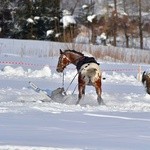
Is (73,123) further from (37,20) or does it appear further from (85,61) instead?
(37,20)

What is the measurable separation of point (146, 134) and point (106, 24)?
161 feet

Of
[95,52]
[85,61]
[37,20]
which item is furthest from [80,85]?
[37,20]

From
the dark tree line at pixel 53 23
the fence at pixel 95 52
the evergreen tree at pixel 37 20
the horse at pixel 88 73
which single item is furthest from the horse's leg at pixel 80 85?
the evergreen tree at pixel 37 20

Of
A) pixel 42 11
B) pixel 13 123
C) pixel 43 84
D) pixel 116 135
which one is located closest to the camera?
pixel 116 135

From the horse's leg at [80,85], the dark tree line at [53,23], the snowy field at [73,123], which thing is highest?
the dark tree line at [53,23]

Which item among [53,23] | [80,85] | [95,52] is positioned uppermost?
[53,23]

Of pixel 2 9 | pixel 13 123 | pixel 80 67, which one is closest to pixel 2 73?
pixel 80 67

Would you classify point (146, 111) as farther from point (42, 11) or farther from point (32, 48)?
point (42, 11)

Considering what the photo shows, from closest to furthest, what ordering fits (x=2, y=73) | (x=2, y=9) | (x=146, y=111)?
1. (x=146, y=111)
2. (x=2, y=73)
3. (x=2, y=9)

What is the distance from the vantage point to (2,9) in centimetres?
5116

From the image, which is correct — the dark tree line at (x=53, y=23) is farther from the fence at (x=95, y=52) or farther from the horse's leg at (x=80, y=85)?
the horse's leg at (x=80, y=85)

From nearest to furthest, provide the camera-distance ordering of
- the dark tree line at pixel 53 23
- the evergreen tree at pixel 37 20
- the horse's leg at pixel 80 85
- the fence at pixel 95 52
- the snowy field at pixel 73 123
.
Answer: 1. the snowy field at pixel 73 123
2. the horse's leg at pixel 80 85
3. the fence at pixel 95 52
4. the evergreen tree at pixel 37 20
5. the dark tree line at pixel 53 23

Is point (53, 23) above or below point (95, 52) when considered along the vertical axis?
above

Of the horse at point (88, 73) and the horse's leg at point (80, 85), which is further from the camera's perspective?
the horse's leg at point (80, 85)
